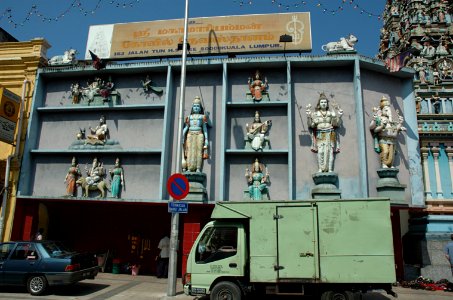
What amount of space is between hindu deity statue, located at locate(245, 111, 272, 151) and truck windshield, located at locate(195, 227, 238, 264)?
16.5 feet

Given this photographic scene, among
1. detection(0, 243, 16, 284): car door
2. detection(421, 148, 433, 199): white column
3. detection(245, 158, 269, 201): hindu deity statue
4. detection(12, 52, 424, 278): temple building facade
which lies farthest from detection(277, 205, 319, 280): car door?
detection(421, 148, 433, 199): white column

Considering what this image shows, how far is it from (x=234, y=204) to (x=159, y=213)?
8.26 m

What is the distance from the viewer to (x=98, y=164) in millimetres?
15477

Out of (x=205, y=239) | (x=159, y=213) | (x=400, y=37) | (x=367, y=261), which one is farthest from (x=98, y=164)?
(x=400, y=37)

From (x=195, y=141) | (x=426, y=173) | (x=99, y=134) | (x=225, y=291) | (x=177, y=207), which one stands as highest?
(x=99, y=134)

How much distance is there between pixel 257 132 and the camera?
14617 mm

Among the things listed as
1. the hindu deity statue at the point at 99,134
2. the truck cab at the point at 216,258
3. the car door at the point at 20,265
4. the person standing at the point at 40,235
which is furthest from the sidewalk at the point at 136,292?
the hindu deity statue at the point at 99,134

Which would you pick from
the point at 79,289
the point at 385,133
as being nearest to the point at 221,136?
the point at 385,133

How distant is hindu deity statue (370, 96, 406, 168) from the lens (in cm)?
1395

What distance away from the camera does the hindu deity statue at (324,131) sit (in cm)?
1385

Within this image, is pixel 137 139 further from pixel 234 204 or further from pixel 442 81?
pixel 442 81

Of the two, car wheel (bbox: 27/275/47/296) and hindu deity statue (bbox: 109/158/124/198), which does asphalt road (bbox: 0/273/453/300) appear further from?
hindu deity statue (bbox: 109/158/124/198)

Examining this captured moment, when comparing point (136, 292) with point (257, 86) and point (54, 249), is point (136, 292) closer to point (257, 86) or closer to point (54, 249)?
point (54, 249)

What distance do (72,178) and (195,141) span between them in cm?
542
